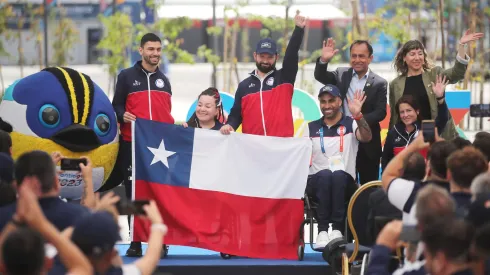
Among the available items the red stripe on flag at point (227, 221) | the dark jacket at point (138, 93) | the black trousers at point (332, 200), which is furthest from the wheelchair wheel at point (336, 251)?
the dark jacket at point (138, 93)

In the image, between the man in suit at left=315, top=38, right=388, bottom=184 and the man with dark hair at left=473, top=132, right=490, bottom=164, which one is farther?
the man in suit at left=315, top=38, right=388, bottom=184

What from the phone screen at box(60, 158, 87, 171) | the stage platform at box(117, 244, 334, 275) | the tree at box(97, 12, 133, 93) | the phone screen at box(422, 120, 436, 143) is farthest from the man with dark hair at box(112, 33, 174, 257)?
the tree at box(97, 12, 133, 93)

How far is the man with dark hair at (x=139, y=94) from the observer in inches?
397

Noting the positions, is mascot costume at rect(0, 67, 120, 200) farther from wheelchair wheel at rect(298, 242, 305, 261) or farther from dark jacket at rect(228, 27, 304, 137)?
wheelchair wheel at rect(298, 242, 305, 261)

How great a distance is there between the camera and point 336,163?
10023mm

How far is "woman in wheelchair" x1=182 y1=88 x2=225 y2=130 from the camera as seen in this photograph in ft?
33.2

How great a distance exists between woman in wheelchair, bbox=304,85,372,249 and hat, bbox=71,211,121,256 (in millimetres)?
4798

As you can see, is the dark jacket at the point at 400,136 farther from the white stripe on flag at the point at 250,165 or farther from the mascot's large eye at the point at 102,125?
the mascot's large eye at the point at 102,125

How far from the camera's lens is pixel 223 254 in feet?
33.1

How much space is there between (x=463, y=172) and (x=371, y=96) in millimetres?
4047

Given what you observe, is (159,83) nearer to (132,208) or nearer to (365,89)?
(365,89)

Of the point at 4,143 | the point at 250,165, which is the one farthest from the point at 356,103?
the point at 4,143

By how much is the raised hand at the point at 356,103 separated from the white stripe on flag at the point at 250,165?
0.49 m

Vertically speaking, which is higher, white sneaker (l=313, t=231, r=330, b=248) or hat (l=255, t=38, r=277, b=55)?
hat (l=255, t=38, r=277, b=55)
